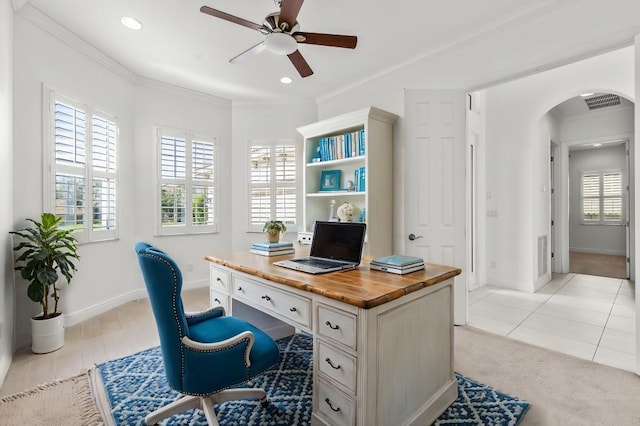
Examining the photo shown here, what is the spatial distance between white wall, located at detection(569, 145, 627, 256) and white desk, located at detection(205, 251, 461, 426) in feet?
28.4

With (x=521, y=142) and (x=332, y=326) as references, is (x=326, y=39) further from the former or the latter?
(x=521, y=142)

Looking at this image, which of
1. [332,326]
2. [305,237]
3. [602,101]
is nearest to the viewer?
[332,326]

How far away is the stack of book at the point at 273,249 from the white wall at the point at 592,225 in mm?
8889

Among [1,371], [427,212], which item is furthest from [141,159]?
[427,212]

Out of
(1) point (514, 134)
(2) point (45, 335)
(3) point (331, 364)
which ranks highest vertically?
(1) point (514, 134)

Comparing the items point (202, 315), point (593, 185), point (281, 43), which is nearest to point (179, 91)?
point (281, 43)

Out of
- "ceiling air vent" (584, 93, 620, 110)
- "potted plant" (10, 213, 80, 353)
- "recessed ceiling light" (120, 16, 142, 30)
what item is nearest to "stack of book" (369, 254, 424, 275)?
"potted plant" (10, 213, 80, 353)

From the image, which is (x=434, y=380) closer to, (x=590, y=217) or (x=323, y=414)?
(x=323, y=414)

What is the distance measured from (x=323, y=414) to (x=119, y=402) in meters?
1.33

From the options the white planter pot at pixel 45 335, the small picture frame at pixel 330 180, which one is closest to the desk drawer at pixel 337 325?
the white planter pot at pixel 45 335

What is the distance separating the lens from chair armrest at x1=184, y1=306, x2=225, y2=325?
2.00 metres

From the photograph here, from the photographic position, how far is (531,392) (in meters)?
2.09

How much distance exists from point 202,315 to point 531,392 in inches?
87.1

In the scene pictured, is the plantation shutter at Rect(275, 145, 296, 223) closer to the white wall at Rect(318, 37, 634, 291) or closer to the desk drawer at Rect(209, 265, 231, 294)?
the white wall at Rect(318, 37, 634, 291)
